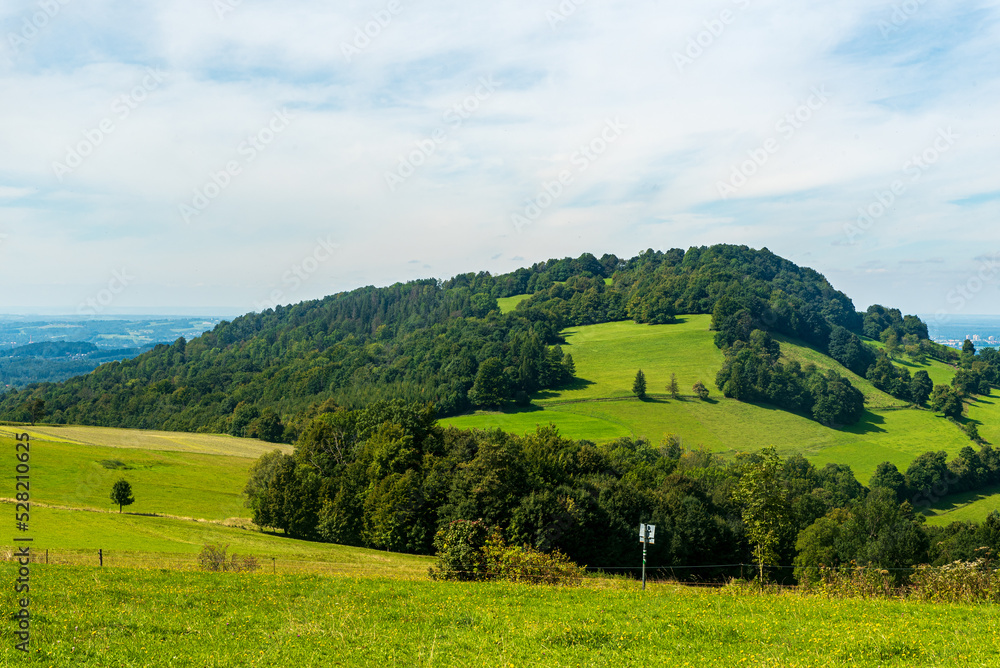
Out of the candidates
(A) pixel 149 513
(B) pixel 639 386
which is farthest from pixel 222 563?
(B) pixel 639 386

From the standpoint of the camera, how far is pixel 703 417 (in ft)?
335

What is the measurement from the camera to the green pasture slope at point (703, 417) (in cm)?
9469

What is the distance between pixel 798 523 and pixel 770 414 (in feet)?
174

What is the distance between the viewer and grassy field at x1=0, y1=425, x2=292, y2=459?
251 feet

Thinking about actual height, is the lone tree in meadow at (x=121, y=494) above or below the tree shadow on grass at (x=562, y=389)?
below

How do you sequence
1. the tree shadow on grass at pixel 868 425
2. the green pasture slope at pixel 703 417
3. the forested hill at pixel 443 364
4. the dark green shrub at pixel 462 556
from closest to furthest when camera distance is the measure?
the dark green shrub at pixel 462 556 < the green pasture slope at pixel 703 417 < the tree shadow on grass at pixel 868 425 < the forested hill at pixel 443 364

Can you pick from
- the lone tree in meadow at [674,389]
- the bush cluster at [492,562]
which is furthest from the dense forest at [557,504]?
the lone tree in meadow at [674,389]

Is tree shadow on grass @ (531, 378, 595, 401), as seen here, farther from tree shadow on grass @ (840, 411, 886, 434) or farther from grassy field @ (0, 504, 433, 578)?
grassy field @ (0, 504, 433, 578)

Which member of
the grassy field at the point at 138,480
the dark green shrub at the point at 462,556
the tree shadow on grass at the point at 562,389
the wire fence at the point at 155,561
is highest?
the tree shadow on grass at the point at 562,389

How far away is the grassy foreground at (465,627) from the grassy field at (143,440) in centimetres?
7015

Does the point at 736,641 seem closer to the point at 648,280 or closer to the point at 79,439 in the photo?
the point at 79,439

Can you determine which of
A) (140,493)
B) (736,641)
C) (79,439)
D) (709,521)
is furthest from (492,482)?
(79,439)

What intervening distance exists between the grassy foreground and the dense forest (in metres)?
22.7

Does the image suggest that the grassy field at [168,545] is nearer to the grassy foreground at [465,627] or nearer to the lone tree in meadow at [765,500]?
the grassy foreground at [465,627]
